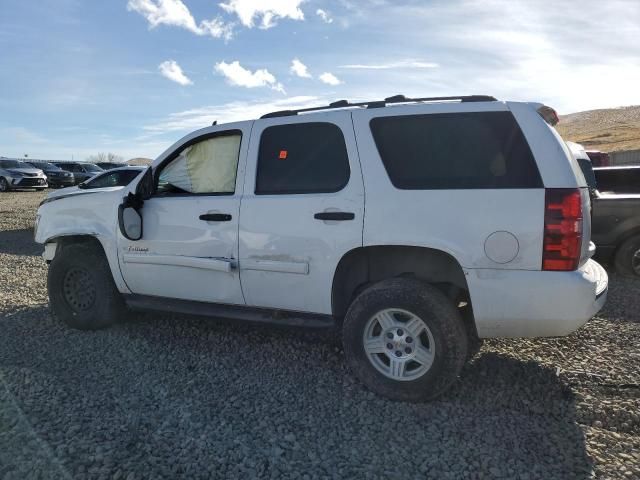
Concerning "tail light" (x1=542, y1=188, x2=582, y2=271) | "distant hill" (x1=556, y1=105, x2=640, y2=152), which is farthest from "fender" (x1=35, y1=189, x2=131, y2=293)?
"distant hill" (x1=556, y1=105, x2=640, y2=152)

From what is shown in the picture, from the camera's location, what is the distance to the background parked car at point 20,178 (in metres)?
25.9

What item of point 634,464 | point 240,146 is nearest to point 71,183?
point 240,146

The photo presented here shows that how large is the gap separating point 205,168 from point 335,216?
1.38m

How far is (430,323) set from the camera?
10.8 ft

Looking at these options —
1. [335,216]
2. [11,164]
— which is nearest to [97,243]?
[335,216]

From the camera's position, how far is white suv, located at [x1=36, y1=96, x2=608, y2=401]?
3.11 m

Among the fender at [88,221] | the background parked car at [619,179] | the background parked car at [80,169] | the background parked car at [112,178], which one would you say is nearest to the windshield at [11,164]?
the background parked car at [80,169]

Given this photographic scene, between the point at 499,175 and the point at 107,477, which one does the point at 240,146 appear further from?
the point at 107,477

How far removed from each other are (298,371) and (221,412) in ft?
2.63

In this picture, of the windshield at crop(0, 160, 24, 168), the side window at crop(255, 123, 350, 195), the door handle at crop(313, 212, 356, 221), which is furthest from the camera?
the windshield at crop(0, 160, 24, 168)

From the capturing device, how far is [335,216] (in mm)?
3553

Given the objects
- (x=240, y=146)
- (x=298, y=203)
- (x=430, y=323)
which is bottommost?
(x=430, y=323)

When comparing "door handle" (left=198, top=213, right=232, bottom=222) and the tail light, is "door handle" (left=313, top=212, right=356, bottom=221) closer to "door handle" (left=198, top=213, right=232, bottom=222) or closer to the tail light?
"door handle" (left=198, top=213, right=232, bottom=222)

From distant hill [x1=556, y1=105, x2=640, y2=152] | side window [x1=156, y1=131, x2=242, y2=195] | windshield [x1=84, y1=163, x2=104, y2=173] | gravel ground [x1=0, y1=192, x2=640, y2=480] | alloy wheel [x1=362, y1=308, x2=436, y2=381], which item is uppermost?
distant hill [x1=556, y1=105, x2=640, y2=152]
